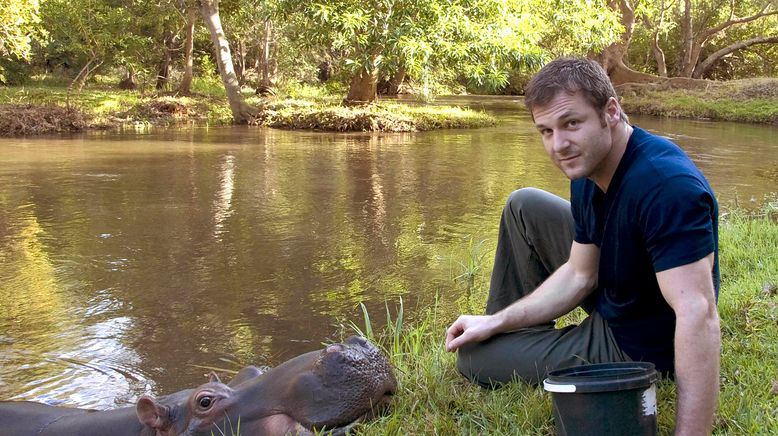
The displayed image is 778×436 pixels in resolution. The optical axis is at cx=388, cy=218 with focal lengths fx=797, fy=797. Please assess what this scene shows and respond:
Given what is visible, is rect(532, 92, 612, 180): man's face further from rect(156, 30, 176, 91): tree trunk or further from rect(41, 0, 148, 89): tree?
rect(156, 30, 176, 91): tree trunk

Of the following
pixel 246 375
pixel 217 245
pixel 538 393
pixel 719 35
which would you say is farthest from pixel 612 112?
pixel 719 35

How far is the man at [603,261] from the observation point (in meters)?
2.05

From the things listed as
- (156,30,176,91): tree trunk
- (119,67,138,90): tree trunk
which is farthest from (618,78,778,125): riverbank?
(119,67,138,90): tree trunk

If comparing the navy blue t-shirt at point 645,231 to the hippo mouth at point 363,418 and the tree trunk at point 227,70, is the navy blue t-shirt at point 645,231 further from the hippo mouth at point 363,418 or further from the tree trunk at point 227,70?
the tree trunk at point 227,70

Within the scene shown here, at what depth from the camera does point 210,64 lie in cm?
2984

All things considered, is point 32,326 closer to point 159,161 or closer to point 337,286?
point 337,286

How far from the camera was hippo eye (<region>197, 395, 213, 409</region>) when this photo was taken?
248 cm

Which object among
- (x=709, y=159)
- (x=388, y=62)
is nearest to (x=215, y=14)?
(x=388, y=62)

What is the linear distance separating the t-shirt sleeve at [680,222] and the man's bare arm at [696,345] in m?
0.03

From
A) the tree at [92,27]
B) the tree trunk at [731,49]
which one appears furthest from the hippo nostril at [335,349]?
the tree trunk at [731,49]

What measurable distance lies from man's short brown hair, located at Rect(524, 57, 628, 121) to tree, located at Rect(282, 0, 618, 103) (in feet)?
42.7

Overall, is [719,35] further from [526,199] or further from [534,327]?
[534,327]

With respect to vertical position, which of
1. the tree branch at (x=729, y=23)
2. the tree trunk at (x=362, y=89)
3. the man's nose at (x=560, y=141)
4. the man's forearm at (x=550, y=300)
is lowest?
the man's forearm at (x=550, y=300)

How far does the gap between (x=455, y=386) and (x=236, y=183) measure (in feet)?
23.4
